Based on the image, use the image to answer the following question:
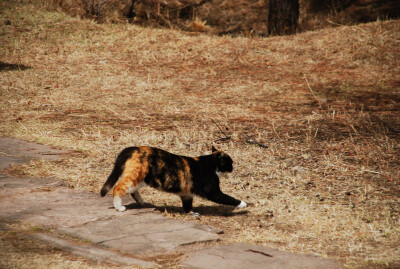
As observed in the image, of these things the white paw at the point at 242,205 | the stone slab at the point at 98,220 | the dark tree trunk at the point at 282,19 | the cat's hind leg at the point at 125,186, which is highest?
the dark tree trunk at the point at 282,19

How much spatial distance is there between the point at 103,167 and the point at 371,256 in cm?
354

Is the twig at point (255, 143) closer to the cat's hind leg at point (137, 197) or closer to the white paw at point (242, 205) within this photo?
the white paw at point (242, 205)

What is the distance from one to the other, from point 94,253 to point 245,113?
5.71 m

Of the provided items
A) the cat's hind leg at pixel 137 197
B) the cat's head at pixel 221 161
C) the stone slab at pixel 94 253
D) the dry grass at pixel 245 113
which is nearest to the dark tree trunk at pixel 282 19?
the dry grass at pixel 245 113

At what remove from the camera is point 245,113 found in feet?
29.3

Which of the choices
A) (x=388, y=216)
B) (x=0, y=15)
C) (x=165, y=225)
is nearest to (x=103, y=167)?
(x=165, y=225)

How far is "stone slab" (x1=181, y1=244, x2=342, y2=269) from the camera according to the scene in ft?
11.9

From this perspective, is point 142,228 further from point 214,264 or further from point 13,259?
point 13,259

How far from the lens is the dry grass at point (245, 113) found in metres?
5.02

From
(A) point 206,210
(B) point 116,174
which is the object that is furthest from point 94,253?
(A) point 206,210

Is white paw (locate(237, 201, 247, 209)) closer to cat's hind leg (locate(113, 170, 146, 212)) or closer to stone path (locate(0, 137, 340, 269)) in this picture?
stone path (locate(0, 137, 340, 269))

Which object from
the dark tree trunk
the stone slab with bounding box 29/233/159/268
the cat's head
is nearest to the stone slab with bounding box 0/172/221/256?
the stone slab with bounding box 29/233/159/268

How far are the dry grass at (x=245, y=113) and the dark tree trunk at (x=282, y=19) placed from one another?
0.96 meters

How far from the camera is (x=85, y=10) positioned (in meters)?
14.7
